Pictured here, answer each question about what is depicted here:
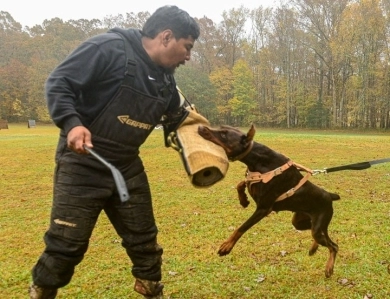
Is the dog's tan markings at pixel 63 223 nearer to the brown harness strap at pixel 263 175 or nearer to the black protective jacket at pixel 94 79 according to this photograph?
the black protective jacket at pixel 94 79

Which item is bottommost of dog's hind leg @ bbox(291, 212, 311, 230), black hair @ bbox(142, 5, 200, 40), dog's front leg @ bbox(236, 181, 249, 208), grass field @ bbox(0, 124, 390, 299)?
grass field @ bbox(0, 124, 390, 299)

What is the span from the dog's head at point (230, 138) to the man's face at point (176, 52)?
0.61 metres

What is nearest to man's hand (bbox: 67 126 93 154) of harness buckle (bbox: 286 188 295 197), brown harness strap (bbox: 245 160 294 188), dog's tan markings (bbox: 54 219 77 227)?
dog's tan markings (bbox: 54 219 77 227)

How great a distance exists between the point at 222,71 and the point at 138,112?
146 feet

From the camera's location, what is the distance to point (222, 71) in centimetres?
4575

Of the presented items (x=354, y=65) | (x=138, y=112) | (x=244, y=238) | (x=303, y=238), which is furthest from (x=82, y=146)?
(x=354, y=65)

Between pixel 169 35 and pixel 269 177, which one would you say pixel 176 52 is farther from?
pixel 269 177

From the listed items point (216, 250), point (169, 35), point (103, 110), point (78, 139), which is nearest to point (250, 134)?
point (169, 35)

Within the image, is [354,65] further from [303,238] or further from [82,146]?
[82,146]

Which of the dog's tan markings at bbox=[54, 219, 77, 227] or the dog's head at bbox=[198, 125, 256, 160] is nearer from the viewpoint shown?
the dog's tan markings at bbox=[54, 219, 77, 227]

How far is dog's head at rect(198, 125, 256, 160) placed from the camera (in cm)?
295

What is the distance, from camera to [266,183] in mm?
3051

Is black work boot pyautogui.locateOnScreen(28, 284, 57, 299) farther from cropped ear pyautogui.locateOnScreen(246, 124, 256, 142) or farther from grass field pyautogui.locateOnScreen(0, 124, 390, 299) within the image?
cropped ear pyautogui.locateOnScreen(246, 124, 256, 142)

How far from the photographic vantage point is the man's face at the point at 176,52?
95.5 inches
